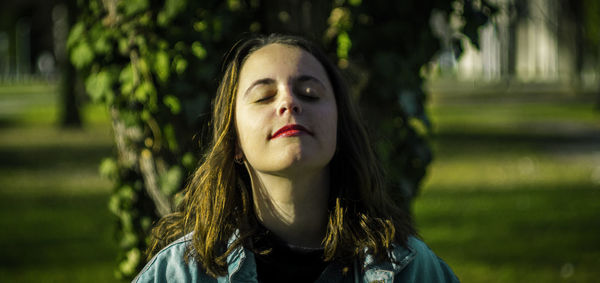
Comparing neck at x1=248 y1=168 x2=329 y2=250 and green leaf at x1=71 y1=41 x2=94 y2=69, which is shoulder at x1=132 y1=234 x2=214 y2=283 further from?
green leaf at x1=71 y1=41 x2=94 y2=69

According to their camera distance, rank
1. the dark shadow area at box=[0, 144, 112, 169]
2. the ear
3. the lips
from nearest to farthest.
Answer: the lips
the ear
the dark shadow area at box=[0, 144, 112, 169]

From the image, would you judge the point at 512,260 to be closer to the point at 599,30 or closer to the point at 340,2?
the point at 340,2

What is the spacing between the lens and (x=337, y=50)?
3.53 m

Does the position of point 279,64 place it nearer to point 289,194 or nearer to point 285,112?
point 285,112

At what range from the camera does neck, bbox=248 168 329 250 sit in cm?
206

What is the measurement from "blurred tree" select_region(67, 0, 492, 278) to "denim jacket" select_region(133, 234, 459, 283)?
124 cm

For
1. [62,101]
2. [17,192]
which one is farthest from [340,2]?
[62,101]

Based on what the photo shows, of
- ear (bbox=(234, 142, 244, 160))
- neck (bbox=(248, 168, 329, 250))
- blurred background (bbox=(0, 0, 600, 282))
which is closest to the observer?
neck (bbox=(248, 168, 329, 250))

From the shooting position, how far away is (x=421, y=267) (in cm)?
208

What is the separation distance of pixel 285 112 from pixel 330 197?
0.35 meters

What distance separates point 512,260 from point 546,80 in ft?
73.8

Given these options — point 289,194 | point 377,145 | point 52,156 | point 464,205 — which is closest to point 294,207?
point 289,194

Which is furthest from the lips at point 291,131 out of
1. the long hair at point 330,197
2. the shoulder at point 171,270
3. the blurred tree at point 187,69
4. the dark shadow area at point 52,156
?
the dark shadow area at point 52,156

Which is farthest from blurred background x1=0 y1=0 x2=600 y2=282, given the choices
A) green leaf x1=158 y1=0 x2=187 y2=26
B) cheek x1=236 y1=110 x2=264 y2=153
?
cheek x1=236 y1=110 x2=264 y2=153
